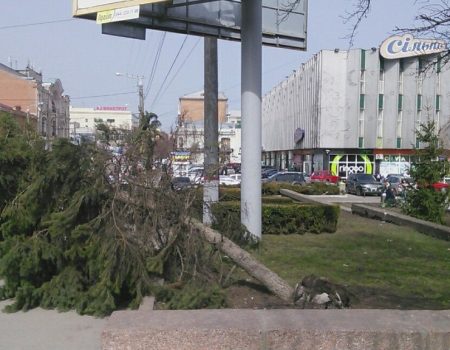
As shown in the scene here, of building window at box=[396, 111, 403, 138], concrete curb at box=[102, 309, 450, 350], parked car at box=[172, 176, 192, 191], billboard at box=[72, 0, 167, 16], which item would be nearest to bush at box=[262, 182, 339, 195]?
billboard at box=[72, 0, 167, 16]

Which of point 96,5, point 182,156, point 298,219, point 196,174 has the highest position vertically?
point 96,5

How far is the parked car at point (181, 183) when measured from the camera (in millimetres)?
7512

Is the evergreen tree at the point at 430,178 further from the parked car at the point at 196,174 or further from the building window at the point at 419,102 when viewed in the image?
the building window at the point at 419,102

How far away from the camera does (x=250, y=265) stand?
22.2ft

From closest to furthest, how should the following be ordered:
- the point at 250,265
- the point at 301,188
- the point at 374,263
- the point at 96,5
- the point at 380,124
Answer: the point at 250,265
the point at 374,263
the point at 96,5
the point at 301,188
the point at 380,124

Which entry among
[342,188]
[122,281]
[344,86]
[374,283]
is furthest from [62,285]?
[344,86]

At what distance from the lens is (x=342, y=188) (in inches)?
1444

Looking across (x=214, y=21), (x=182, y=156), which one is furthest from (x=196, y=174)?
(x=214, y=21)

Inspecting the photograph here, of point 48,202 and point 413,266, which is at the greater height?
point 48,202

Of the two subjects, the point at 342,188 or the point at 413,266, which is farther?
the point at 342,188

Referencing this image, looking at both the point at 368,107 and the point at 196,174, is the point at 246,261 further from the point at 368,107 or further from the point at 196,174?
the point at 368,107

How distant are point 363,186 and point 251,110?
31.2 m

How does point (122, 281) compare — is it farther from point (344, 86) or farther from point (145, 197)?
point (344, 86)

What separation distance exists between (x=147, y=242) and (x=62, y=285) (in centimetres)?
109
